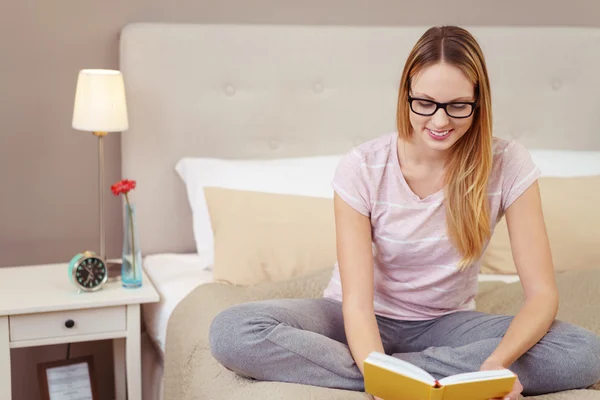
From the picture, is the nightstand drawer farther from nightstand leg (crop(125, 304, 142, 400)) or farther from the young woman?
the young woman

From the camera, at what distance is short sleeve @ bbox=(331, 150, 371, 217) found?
1.76 m

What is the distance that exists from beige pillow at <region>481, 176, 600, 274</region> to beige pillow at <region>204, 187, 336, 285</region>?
50 centimetres

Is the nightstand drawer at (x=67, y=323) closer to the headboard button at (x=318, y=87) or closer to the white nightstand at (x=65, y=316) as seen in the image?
the white nightstand at (x=65, y=316)

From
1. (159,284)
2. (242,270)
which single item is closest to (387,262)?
(242,270)

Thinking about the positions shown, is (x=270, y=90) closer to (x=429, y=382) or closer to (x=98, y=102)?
(x=98, y=102)

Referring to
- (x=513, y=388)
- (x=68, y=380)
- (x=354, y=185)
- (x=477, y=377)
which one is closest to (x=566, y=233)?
(x=354, y=185)

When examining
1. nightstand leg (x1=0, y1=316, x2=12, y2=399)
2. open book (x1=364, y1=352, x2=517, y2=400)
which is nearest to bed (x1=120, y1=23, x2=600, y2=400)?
nightstand leg (x1=0, y1=316, x2=12, y2=399)

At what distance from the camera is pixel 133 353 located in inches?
86.9

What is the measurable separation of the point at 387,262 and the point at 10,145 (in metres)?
1.29

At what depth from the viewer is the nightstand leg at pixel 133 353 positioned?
7.22 ft

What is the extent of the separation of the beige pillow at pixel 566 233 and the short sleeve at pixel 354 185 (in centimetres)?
80

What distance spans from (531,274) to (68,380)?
50.3 inches

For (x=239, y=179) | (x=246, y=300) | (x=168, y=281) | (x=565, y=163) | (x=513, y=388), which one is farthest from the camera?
(x=565, y=163)

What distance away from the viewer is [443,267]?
179cm
